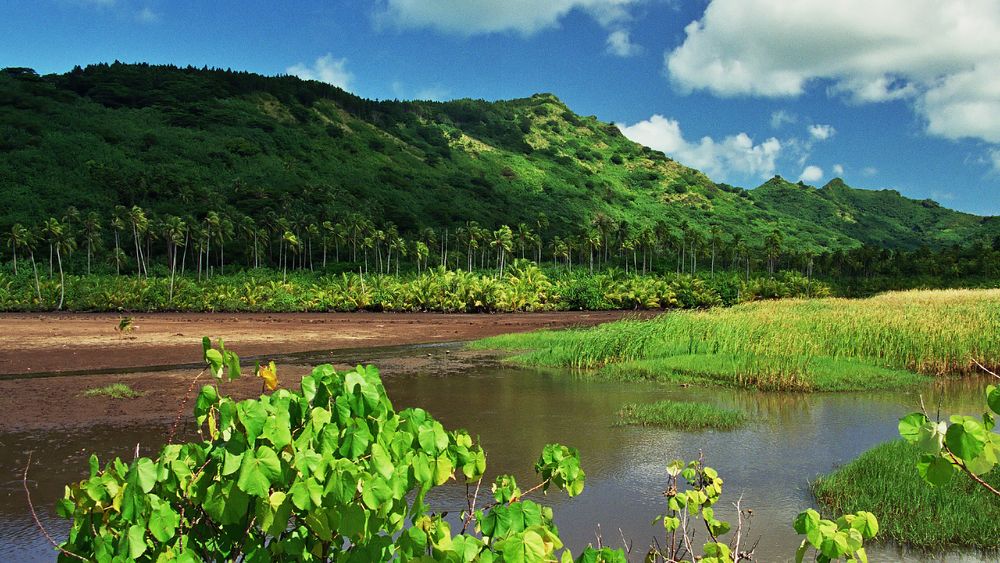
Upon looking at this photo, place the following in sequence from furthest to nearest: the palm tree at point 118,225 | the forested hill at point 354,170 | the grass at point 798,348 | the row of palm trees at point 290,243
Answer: the forested hill at point 354,170 → the row of palm trees at point 290,243 → the palm tree at point 118,225 → the grass at point 798,348

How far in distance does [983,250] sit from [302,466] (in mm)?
88676

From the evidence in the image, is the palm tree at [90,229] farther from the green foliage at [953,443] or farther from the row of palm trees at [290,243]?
the green foliage at [953,443]

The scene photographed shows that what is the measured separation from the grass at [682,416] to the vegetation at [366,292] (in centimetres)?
3675

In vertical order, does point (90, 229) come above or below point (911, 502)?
above

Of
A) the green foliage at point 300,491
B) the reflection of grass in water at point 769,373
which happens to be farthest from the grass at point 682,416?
the green foliage at point 300,491

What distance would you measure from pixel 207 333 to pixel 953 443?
114 ft

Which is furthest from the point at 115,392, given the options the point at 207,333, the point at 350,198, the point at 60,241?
the point at 350,198

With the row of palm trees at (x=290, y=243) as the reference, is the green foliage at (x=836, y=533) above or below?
below

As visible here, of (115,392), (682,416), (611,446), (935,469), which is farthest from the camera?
(115,392)

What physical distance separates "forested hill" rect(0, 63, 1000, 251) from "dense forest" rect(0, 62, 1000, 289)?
351 millimetres

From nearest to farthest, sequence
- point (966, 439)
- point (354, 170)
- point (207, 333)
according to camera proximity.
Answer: point (966, 439)
point (207, 333)
point (354, 170)

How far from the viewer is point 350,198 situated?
80125mm

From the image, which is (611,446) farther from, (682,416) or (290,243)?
(290,243)

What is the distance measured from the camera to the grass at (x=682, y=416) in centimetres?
1402
